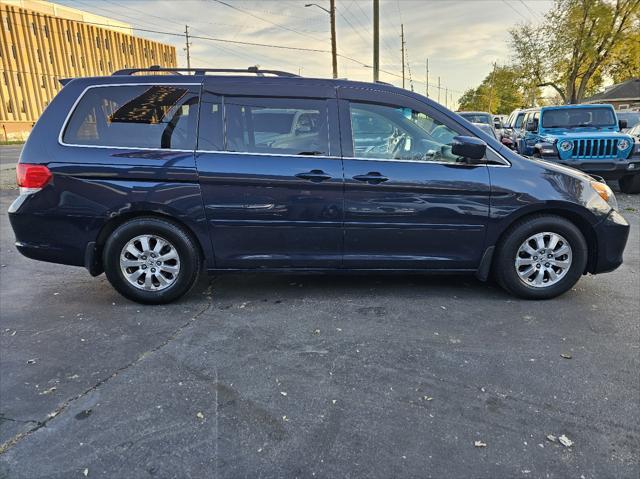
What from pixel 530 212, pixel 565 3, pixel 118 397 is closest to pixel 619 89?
pixel 565 3

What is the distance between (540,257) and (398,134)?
1.67 meters

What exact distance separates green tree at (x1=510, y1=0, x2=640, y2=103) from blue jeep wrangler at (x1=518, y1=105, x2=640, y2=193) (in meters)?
18.8

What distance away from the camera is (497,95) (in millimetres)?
81938

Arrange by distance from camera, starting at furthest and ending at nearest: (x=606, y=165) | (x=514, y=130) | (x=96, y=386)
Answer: (x=514, y=130) → (x=606, y=165) → (x=96, y=386)

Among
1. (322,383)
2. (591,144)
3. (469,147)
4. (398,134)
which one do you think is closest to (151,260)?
(322,383)

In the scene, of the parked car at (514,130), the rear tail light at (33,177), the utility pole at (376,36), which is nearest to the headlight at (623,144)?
the parked car at (514,130)

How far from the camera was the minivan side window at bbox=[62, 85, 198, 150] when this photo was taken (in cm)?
386

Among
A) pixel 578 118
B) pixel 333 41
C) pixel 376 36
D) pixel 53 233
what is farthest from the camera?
pixel 333 41

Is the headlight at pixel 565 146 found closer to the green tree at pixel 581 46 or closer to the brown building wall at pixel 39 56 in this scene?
the green tree at pixel 581 46

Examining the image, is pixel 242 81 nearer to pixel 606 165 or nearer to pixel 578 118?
pixel 606 165

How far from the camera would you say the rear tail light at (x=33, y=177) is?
150 inches

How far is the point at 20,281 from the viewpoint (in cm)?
475

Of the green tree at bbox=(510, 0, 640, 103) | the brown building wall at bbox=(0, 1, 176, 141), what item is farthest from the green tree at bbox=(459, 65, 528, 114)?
the brown building wall at bbox=(0, 1, 176, 141)

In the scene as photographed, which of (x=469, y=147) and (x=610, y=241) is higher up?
(x=469, y=147)
